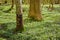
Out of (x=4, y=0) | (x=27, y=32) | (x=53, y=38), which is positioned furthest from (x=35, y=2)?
(x=4, y=0)

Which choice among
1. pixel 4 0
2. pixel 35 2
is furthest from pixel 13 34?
pixel 4 0

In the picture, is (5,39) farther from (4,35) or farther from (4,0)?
(4,0)

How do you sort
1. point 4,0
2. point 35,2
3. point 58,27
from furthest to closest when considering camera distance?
point 4,0 < point 35,2 < point 58,27

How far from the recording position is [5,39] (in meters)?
9.30

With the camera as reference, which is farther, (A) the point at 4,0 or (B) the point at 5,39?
(A) the point at 4,0

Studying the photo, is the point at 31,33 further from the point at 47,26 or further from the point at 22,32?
the point at 47,26

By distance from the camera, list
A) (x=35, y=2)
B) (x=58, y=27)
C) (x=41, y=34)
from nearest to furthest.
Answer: (x=41, y=34), (x=58, y=27), (x=35, y=2)

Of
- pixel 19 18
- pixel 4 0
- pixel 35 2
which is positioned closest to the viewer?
pixel 19 18

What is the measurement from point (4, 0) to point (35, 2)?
14.2 meters

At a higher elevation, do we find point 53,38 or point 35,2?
point 35,2

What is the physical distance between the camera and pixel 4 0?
2691 cm

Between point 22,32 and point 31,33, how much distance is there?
55 centimetres

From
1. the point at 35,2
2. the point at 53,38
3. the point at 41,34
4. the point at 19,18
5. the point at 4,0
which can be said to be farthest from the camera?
the point at 4,0

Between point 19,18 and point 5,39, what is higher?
point 19,18
